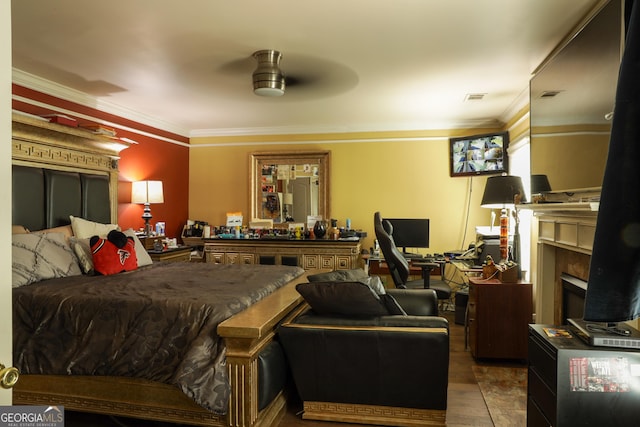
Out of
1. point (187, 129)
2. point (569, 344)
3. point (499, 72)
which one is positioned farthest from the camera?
point (187, 129)

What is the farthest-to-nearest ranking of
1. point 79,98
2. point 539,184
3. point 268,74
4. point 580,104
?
point 79,98, point 268,74, point 539,184, point 580,104

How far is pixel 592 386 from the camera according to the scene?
174 cm

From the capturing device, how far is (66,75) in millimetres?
3844

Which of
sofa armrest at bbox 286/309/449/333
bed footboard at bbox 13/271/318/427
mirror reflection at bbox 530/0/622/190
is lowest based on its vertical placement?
bed footboard at bbox 13/271/318/427

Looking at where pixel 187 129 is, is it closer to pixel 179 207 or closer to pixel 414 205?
pixel 179 207

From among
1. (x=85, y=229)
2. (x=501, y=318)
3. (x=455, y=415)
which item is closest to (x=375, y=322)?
(x=455, y=415)

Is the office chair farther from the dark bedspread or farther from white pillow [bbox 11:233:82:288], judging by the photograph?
white pillow [bbox 11:233:82:288]

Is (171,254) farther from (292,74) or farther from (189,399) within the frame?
(189,399)

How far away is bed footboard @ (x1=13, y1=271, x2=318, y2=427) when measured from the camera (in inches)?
85.1

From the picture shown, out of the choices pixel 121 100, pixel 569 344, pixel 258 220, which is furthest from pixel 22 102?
pixel 569 344

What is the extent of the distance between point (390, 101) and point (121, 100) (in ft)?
9.98

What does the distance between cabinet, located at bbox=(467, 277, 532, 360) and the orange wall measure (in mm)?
4018

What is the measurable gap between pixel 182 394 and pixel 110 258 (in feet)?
4.99

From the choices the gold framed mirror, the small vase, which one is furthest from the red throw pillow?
the gold framed mirror
